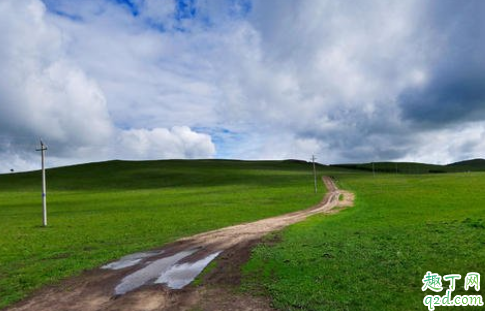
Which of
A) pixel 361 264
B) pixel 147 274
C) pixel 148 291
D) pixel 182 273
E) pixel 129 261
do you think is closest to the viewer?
pixel 148 291

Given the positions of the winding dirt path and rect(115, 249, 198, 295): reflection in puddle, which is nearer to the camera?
the winding dirt path

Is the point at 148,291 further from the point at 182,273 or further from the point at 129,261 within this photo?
the point at 129,261

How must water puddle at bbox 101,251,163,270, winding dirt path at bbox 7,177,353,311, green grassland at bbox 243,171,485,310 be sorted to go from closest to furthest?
green grassland at bbox 243,171,485,310, winding dirt path at bbox 7,177,353,311, water puddle at bbox 101,251,163,270

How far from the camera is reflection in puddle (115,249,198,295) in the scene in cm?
1549

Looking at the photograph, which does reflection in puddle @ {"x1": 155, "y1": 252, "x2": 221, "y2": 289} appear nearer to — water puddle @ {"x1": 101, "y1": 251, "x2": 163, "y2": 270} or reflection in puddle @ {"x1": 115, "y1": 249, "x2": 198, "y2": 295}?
reflection in puddle @ {"x1": 115, "y1": 249, "x2": 198, "y2": 295}

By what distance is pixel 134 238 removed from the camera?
30906mm

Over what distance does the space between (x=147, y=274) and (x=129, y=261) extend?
3.96 m

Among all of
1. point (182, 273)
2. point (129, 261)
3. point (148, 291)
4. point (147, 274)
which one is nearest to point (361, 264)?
point (182, 273)

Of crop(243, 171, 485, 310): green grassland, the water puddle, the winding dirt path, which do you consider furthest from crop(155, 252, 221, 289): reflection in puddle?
the water puddle

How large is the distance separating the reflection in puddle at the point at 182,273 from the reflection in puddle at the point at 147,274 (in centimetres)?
43

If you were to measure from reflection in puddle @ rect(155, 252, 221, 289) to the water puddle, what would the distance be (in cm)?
293

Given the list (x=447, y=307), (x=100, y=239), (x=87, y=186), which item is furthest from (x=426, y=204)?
(x=87, y=186)

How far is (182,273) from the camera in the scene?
17.2 meters

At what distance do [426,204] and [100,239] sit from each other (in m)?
36.3
